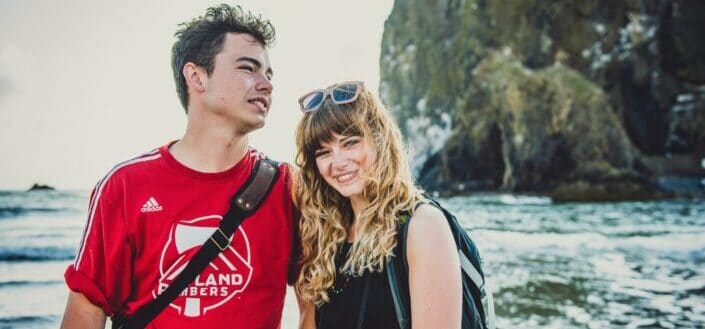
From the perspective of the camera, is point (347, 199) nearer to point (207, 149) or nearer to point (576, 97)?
point (207, 149)

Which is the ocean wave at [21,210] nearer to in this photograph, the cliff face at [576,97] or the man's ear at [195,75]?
the man's ear at [195,75]

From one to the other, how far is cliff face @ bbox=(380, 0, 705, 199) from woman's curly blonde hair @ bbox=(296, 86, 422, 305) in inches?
1418

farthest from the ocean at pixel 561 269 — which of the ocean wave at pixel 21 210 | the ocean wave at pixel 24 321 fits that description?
the ocean wave at pixel 21 210

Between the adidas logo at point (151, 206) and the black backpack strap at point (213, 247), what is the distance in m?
0.27

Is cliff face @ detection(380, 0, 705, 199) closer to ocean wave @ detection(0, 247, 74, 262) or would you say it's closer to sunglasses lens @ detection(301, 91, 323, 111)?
ocean wave @ detection(0, 247, 74, 262)

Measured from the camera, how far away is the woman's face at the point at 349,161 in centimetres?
242

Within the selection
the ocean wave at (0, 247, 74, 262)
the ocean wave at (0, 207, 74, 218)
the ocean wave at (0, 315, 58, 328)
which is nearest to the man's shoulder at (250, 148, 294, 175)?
the ocean wave at (0, 315, 58, 328)

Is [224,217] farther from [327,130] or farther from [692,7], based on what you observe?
[692,7]

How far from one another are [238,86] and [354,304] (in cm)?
120

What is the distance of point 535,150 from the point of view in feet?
125

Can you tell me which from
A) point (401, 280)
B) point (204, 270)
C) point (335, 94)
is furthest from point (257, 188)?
point (401, 280)

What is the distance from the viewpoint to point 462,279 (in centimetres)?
217

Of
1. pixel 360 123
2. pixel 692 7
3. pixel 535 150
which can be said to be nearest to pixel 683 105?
pixel 692 7

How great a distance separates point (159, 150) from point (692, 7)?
46.7 m
